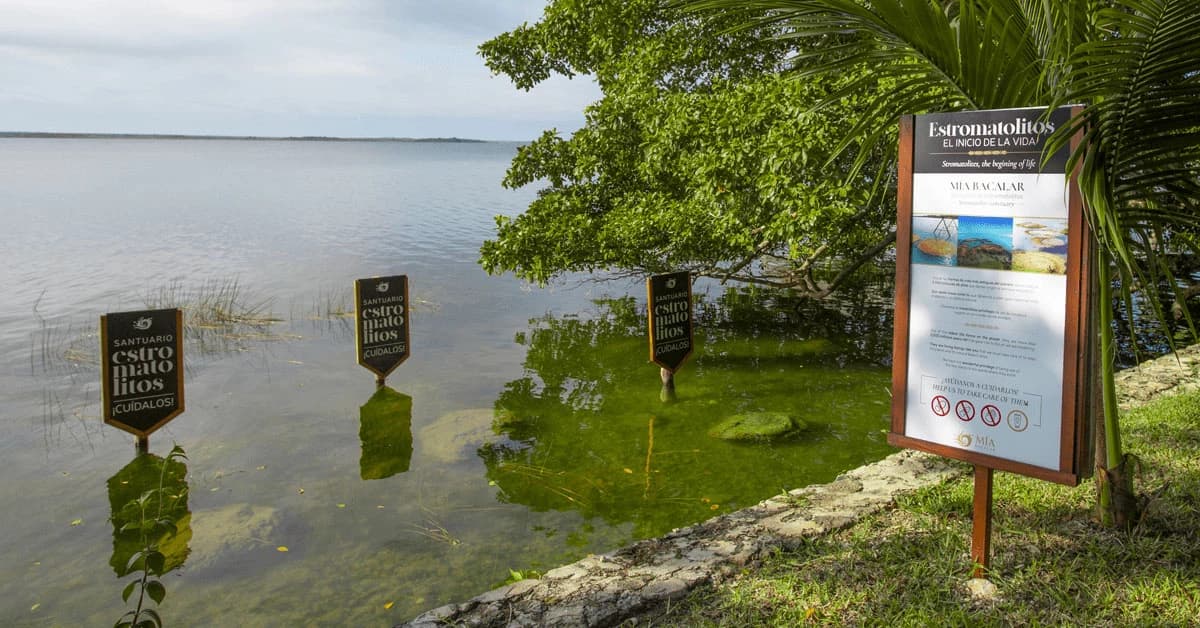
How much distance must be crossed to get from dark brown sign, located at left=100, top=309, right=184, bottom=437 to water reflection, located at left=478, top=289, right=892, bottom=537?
3321 millimetres

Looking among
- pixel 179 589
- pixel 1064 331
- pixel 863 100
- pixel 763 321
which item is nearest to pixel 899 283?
pixel 1064 331

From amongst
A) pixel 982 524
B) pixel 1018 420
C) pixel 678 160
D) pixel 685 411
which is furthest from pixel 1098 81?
pixel 678 160

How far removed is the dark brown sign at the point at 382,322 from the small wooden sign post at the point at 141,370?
239cm

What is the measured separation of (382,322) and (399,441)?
7.17 ft

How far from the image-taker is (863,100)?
956cm

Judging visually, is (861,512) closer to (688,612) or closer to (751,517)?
(751,517)

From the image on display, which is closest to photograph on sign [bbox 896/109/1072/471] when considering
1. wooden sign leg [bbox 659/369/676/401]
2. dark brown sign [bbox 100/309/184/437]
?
wooden sign leg [bbox 659/369/676/401]

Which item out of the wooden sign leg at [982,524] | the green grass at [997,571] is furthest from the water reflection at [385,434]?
the wooden sign leg at [982,524]

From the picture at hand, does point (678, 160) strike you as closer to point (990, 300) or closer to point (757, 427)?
point (757, 427)

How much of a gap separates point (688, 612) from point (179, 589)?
12.7 feet

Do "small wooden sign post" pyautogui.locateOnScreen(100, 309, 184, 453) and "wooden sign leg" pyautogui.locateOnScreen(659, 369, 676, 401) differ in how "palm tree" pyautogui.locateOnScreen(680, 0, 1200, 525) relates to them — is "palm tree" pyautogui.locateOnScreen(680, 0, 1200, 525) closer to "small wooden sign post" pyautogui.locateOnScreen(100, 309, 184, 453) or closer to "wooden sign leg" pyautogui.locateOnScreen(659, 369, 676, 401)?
"wooden sign leg" pyautogui.locateOnScreen(659, 369, 676, 401)

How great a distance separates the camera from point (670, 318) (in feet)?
34.3

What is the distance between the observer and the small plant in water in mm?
3525

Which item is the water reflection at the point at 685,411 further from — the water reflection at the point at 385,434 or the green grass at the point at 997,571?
the green grass at the point at 997,571
